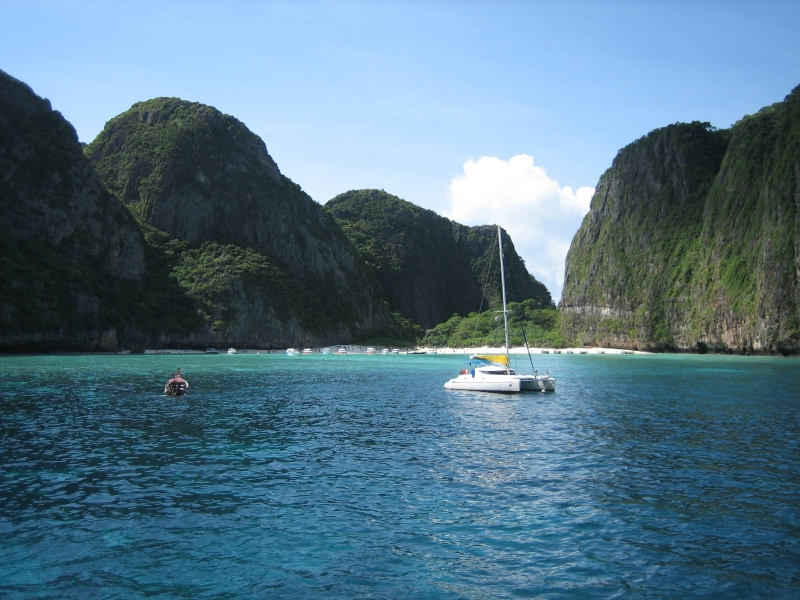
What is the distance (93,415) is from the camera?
119ft

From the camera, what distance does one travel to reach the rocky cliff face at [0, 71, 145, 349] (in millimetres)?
121500

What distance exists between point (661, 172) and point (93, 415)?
195 m

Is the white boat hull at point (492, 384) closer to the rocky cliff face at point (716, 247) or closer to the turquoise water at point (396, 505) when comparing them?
the turquoise water at point (396, 505)

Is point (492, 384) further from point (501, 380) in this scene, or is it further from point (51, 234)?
point (51, 234)

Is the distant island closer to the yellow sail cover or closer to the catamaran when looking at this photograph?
the yellow sail cover

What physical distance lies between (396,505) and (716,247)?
15895 cm

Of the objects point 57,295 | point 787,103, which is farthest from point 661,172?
point 57,295

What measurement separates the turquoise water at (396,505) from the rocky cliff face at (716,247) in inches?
4180

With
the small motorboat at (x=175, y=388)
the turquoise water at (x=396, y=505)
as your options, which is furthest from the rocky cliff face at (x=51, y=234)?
the turquoise water at (x=396, y=505)

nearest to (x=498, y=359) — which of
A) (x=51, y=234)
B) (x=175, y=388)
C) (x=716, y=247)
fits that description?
(x=175, y=388)

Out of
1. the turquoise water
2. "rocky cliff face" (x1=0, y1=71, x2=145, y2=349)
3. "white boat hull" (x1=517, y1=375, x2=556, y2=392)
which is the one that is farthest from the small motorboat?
"rocky cliff face" (x1=0, y1=71, x2=145, y2=349)

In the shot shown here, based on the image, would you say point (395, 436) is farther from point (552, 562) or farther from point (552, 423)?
point (552, 562)

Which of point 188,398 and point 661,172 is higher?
point 661,172

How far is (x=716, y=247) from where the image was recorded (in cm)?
15462
